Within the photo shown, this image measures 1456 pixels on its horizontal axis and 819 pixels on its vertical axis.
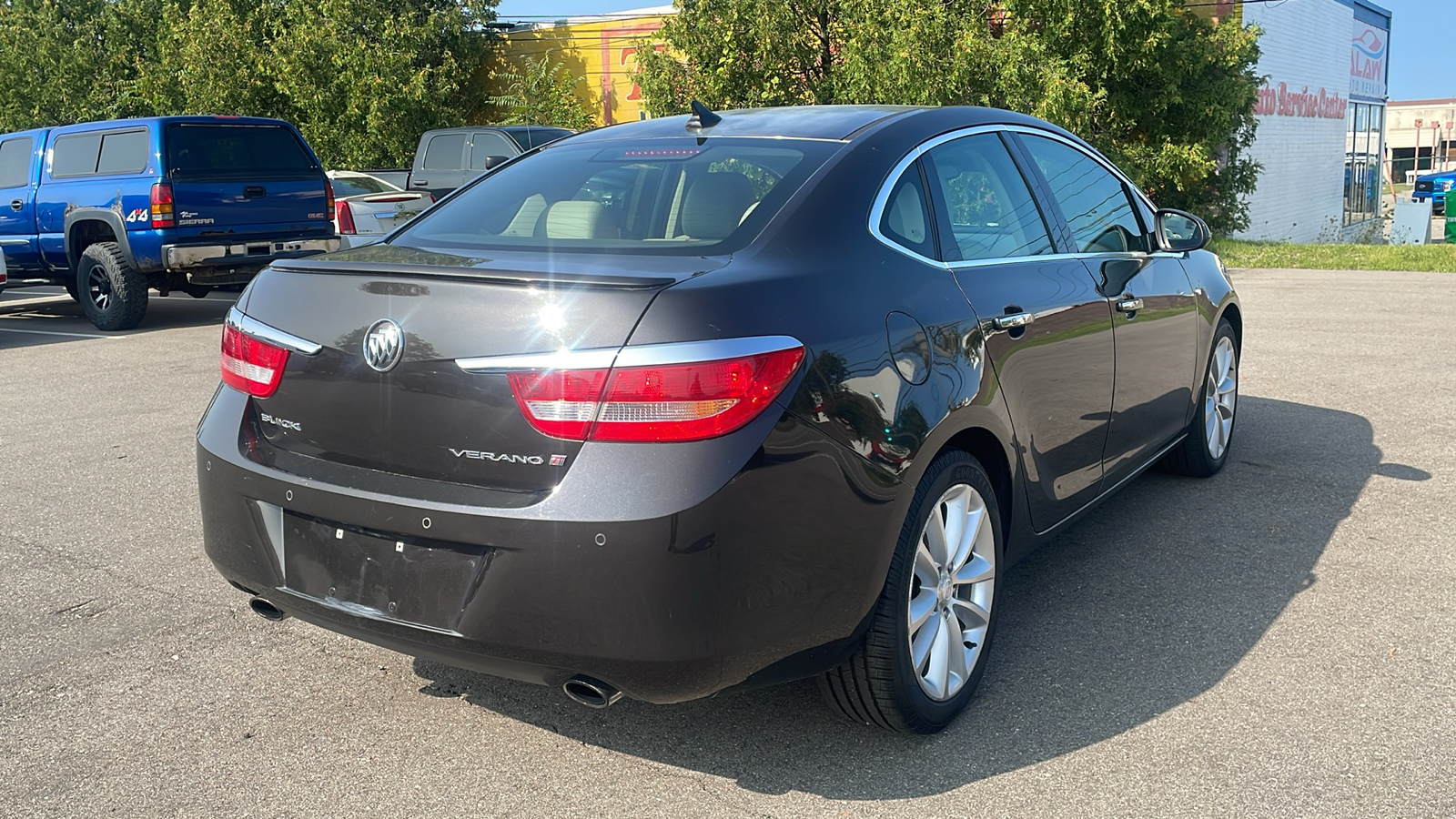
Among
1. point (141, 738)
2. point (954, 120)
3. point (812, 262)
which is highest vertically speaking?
point (954, 120)

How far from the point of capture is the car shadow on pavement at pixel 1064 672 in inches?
126

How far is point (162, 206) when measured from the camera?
11969mm

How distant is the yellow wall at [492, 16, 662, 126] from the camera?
2903cm

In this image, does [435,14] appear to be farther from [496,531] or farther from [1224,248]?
[496,531]

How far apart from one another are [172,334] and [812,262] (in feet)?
35.4

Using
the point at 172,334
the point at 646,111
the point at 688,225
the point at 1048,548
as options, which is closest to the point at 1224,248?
the point at 646,111

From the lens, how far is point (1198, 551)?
4.77 metres

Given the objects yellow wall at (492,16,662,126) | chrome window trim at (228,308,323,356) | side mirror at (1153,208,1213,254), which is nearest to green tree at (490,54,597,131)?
yellow wall at (492,16,662,126)

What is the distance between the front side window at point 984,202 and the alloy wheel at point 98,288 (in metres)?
11.2

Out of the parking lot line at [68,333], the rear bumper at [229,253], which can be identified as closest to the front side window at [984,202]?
the rear bumper at [229,253]

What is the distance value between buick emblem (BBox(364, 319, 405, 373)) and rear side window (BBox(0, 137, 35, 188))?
1258 cm

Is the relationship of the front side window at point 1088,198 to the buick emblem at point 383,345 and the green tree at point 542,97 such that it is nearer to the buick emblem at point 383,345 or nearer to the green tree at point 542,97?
the buick emblem at point 383,345

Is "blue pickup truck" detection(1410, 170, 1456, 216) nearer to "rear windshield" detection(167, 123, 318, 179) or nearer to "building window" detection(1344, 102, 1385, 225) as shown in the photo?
"building window" detection(1344, 102, 1385, 225)

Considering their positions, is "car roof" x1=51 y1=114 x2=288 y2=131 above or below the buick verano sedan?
above
